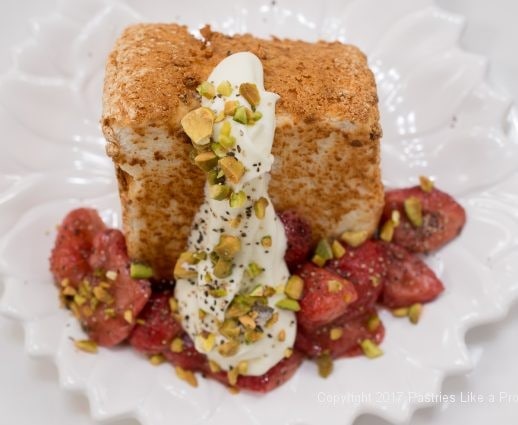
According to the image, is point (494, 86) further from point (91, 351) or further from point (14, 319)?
point (14, 319)

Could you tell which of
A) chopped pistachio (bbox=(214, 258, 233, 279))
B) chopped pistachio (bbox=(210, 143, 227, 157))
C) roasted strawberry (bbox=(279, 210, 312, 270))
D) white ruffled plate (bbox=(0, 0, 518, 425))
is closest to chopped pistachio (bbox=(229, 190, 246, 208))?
chopped pistachio (bbox=(210, 143, 227, 157))

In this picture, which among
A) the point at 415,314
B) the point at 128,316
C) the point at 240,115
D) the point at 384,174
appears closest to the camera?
the point at 240,115

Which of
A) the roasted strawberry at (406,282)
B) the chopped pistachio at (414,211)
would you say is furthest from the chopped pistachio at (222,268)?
the chopped pistachio at (414,211)

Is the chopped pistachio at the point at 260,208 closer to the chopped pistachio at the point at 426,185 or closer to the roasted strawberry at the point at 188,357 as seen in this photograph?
the roasted strawberry at the point at 188,357

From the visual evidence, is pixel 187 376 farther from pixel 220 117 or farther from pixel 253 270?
pixel 220 117

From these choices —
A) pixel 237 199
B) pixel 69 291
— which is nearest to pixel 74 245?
pixel 69 291

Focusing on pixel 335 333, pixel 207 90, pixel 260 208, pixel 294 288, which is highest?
pixel 207 90
